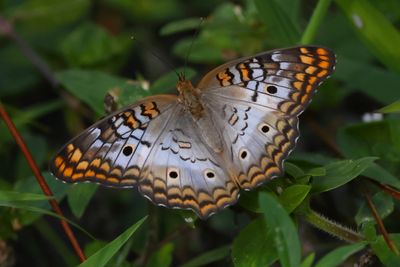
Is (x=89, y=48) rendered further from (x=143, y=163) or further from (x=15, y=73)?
(x=143, y=163)

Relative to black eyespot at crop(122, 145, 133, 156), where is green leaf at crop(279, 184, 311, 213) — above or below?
below

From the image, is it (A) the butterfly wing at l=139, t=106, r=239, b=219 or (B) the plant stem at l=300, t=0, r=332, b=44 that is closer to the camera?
(A) the butterfly wing at l=139, t=106, r=239, b=219

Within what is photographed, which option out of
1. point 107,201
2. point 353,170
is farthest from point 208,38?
point 353,170

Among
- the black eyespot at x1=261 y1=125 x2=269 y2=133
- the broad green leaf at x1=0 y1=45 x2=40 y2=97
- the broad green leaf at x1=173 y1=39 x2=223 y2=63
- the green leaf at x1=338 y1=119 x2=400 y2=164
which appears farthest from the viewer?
the broad green leaf at x1=0 y1=45 x2=40 y2=97

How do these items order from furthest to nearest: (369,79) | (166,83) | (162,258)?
(369,79) → (166,83) → (162,258)

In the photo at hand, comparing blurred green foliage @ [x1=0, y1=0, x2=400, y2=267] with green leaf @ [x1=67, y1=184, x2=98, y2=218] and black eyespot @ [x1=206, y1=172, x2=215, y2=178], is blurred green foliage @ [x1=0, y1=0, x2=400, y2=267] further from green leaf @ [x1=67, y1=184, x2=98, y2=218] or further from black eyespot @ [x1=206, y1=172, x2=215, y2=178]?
black eyespot @ [x1=206, y1=172, x2=215, y2=178]

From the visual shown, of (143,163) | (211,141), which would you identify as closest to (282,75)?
(211,141)

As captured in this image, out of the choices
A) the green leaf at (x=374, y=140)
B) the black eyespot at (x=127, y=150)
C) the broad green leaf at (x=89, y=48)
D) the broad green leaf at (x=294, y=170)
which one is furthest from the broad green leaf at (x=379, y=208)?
the broad green leaf at (x=89, y=48)

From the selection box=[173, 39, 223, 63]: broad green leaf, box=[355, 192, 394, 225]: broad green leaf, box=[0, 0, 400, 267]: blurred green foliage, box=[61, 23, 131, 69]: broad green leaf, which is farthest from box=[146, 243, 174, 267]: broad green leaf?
box=[61, 23, 131, 69]: broad green leaf
